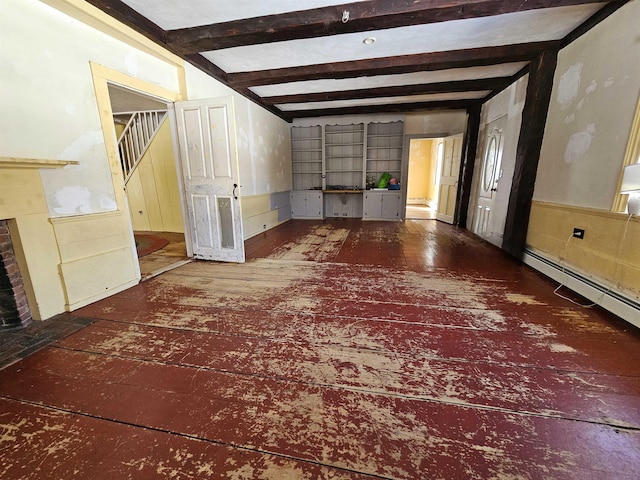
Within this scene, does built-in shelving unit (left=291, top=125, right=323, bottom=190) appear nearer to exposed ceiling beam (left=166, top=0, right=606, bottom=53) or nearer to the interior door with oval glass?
the interior door with oval glass

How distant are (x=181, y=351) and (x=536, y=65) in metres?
5.16

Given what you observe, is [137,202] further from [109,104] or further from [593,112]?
[593,112]

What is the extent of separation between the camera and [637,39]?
2.17 metres

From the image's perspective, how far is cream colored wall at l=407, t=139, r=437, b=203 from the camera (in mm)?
10445

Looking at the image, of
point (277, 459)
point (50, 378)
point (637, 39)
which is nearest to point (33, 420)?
point (50, 378)

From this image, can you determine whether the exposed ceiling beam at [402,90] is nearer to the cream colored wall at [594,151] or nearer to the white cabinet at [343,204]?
the cream colored wall at [594,151]

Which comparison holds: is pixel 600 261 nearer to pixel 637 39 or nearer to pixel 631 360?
pixel 631 360

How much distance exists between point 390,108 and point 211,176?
462cm

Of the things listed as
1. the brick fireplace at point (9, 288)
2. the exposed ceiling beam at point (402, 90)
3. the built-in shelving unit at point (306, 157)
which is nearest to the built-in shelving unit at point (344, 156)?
the built-in shelving unit at point (306, 157)

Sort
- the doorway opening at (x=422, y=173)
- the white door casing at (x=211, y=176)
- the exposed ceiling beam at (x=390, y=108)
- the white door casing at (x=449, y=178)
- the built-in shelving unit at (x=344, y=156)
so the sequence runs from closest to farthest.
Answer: the white door casing at (x=211, y=176) < the exposed ceiling beam at (x=390, y=108) < the white door casing at (x=449, y=178) < the built-in shelving unit at (x=344, y=156) < the doorway opening at (x=422, y=173)

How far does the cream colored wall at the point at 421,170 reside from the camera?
34.3 ft

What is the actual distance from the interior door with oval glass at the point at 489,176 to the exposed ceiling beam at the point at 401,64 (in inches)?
56.4

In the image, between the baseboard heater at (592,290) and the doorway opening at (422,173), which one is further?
the doorway opening at (422,173)

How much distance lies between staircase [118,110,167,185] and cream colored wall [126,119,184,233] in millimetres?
115
